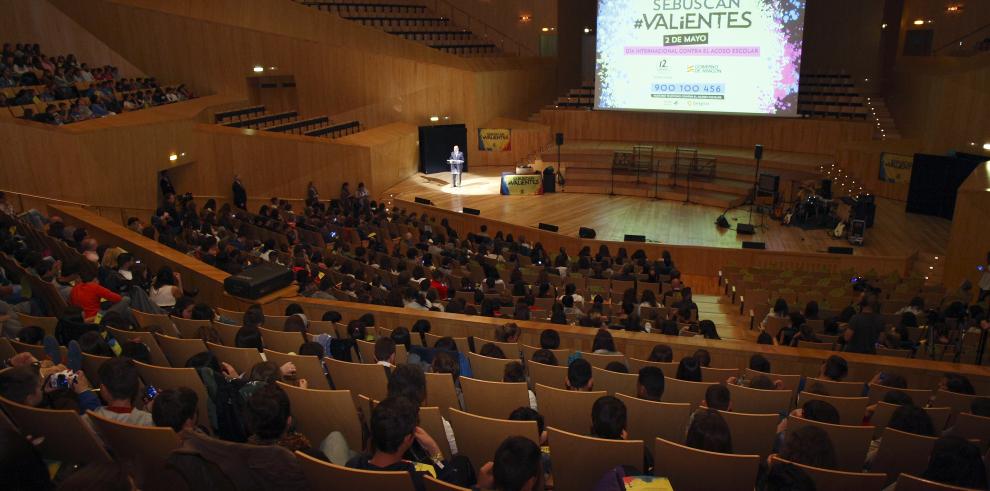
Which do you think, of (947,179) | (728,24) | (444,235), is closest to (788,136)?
(728,24)

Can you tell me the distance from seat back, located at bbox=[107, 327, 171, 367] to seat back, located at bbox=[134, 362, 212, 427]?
2.14ft

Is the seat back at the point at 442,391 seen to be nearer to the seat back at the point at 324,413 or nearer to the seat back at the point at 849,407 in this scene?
the seat back at the point at 324,413

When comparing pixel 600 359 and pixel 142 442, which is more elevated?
pixel 142 442

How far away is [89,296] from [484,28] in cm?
1990

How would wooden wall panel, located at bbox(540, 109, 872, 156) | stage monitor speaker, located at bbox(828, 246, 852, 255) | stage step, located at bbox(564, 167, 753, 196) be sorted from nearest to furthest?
stage monitor speaker, located at bbox(828, 246, 852, 255) < stage step, located at bbox(564, 167, 753, 196) < wooden wall panel, located at bbox(540, 109, 872, 156)

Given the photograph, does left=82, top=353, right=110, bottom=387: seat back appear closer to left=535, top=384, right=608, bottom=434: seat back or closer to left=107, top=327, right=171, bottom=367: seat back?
left=107, top=327, right=171, bottom=367: seat back

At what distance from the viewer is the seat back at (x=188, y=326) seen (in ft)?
18.1

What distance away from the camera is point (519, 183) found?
58.1 feet

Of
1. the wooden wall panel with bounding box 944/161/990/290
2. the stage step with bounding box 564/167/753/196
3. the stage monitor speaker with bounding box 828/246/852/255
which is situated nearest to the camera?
the wooden wall panel with bounding box 944/161/990/290

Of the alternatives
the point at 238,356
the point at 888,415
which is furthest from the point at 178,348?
the point at 888,415

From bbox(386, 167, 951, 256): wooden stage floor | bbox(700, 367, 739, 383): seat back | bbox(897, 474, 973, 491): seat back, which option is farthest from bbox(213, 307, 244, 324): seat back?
bbox(386, 167, 951, 256): wooden stage floor

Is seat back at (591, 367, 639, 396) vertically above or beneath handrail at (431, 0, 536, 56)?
beneath

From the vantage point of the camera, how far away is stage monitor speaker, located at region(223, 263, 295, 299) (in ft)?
22.4

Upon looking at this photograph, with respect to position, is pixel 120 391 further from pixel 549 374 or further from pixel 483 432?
pixel 549 374
